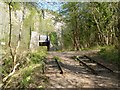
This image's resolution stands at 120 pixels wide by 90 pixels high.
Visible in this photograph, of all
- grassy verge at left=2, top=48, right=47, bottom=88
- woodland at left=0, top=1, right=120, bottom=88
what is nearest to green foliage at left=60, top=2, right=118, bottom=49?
woodland at left=0, top=1, right=120, bottom=88

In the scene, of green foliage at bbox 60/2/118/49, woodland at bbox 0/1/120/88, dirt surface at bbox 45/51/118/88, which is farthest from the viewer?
green foliage at bbox 60/2/118/49

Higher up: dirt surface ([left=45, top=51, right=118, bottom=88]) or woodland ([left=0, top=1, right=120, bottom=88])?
woodland ([left=0, top=1, right=120, bottom=88])

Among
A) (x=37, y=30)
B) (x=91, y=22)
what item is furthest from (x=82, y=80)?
(x=37, y=30)

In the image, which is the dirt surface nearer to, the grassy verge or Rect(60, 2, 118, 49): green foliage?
the grassy verge

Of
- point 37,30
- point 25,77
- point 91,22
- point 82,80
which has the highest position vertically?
point 91,22

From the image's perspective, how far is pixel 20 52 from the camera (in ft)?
35.0

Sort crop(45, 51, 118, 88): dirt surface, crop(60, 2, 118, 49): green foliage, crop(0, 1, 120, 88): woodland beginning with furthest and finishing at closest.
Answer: crop(60, 2, 118, 49): green foliage, crop(0, 1, 120, 88): woodland, crop(45, 51, 118, 88): dirt surface

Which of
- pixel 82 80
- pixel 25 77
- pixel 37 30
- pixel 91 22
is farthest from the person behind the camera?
pixel 37 30

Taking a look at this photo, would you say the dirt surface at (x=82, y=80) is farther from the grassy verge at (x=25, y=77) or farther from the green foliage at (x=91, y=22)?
the green foliage at (x=91, y=22)

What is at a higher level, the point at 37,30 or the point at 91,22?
the point at 91,22

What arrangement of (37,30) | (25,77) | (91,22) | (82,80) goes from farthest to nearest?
(37,30), (91,22), (25,77), (82,80)

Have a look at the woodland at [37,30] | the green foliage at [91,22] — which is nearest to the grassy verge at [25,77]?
the woodland at [37,30]

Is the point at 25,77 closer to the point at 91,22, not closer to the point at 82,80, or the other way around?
the point at 82,80

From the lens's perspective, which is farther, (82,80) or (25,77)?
(25,77)
